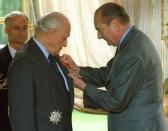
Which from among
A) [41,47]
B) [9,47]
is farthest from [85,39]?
[41,47]

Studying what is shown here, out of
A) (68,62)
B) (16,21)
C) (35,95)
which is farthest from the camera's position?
(16,21)

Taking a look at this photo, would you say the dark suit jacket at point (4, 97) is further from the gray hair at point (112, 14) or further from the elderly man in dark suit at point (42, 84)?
the gray hair at point (112, 14)

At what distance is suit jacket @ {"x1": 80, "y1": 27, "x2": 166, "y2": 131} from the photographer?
→ 2143 mm

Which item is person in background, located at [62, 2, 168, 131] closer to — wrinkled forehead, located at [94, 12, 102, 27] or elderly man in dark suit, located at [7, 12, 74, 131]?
wrinkled forehead, located at [94, 12, 102, 27]

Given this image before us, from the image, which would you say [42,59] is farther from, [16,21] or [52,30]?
[16,21]

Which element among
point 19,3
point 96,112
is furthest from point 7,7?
point 96,112

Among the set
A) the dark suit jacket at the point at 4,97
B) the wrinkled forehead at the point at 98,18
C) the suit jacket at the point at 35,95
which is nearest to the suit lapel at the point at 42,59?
the suit jacket at the point at 35,95

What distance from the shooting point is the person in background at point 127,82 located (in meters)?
2.15

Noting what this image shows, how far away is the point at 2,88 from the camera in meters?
2.70

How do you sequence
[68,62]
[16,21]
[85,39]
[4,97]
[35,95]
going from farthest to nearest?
[85,39] < [16,21] < [4,97] < [68,62] < [35,95]

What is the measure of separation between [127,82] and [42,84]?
0.47 metres

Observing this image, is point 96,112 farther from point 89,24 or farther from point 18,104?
point 18,104

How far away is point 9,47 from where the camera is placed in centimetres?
278

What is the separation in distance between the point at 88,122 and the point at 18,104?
3205 millimetres
